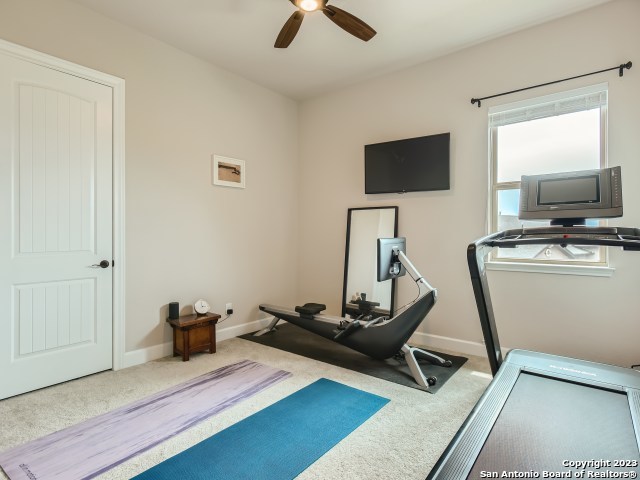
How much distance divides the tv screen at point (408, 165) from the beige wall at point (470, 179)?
0.11 meters

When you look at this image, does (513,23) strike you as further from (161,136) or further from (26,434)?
(26,434)

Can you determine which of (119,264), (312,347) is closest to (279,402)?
(312,347)

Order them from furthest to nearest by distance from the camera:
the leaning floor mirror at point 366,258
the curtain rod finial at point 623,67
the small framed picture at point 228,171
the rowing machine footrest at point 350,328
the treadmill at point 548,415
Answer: the leaning floor mirror at point 366,258, the small framed picture at point 228,171, the rowing machine footrest at point 350,328, the curtain rod finial at point 623,67, the treadmill at point 548,415

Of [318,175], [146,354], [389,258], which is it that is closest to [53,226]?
[146,354]

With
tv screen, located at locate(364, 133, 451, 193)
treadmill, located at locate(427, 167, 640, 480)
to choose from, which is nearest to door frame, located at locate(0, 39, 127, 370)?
tv screen, located at locate(364, 133, 451, 193)

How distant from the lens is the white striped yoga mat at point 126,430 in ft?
6.10

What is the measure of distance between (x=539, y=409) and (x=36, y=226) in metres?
3.57

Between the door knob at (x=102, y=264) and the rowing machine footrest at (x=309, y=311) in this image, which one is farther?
the rowing machine footrest at (x=309, y=311)

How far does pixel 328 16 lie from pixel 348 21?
16 cm

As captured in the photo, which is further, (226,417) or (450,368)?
(450,368)

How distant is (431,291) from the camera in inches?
112

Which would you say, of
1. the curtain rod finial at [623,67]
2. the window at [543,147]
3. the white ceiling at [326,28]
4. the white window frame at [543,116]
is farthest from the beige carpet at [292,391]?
the white ceiling at [326,28]

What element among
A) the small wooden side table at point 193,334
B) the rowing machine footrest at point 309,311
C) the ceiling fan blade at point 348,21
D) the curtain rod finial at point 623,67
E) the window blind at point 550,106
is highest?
the ceiling fan blade at point 348,21

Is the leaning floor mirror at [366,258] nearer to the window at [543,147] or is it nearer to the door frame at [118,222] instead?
the window at [543,147]
